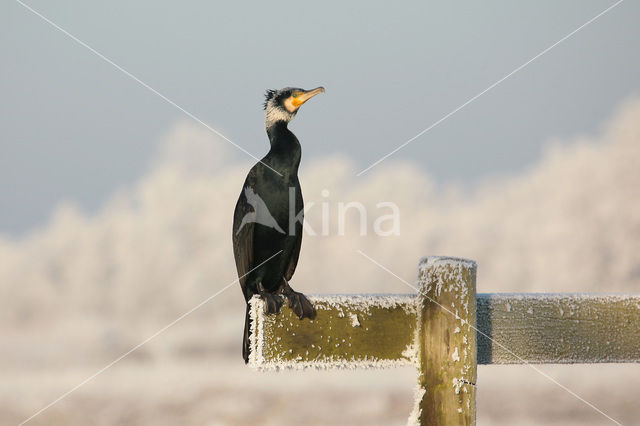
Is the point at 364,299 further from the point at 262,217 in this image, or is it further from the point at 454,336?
the point at 262,217

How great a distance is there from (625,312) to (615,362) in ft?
0.61

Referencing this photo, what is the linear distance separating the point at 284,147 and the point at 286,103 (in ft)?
1.50

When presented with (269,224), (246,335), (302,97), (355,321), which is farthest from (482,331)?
(302,97)

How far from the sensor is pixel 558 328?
2.11m

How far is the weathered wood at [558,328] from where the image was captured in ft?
6.72

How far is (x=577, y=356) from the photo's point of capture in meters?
2.13

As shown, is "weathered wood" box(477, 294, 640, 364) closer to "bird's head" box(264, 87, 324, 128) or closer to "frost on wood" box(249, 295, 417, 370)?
"frost on wood" box(249, 295, 417, 370)

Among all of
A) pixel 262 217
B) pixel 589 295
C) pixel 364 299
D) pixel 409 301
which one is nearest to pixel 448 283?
pixel 409 301

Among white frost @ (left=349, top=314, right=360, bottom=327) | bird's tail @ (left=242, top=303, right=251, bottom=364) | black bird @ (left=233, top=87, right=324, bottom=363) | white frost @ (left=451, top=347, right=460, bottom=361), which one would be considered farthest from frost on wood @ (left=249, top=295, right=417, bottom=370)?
black bird @ (left=233, top=87, right=324, bottom=363)

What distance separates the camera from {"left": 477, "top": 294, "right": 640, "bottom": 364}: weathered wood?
2049mm

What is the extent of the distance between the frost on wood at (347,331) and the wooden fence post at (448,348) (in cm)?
8

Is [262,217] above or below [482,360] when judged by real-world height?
above

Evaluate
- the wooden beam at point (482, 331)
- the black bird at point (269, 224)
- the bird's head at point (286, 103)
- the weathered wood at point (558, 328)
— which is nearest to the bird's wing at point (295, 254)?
the black bird at point (269, 224)

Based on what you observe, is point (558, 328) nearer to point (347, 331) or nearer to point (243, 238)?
point (347, 331)
